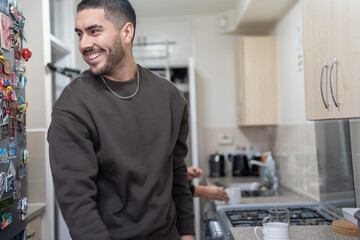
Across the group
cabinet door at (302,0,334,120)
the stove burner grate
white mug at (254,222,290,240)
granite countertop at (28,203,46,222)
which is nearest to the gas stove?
the stove burner grate

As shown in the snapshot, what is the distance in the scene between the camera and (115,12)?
106cm

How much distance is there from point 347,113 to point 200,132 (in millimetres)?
2511

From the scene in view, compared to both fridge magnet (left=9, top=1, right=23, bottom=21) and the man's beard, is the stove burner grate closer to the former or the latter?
the man's beard

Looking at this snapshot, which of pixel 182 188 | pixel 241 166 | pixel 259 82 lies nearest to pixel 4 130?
pixel 182 188

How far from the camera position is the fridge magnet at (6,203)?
40.7 inches

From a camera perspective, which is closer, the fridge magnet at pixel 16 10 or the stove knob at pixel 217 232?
the fridge magnet at pixel 16 10

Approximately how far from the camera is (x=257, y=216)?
1.94 m

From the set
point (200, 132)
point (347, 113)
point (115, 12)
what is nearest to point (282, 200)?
point (347, 113)

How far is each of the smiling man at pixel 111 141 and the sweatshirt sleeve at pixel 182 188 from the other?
9 cm

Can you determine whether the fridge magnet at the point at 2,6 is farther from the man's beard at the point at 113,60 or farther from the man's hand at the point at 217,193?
the man's hand at the point at 217,193

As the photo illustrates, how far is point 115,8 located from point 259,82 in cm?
233

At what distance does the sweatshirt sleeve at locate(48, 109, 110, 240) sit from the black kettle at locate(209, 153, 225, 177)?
2515mm

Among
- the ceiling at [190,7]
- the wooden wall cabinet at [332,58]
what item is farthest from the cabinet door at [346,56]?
the ceiling at [190,7]

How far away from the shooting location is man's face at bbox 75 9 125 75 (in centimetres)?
102
